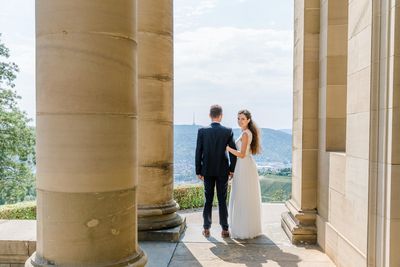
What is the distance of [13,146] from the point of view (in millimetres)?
25328

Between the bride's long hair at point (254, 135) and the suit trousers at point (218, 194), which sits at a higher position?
the bride's long hair at point (254, 135)

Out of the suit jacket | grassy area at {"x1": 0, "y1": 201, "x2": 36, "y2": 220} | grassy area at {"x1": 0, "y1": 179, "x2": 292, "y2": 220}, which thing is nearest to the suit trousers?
the suit jacket

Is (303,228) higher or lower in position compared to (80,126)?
lower

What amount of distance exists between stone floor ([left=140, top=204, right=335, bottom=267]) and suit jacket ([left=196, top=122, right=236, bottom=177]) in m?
1.34

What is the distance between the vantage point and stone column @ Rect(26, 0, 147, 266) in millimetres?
3629

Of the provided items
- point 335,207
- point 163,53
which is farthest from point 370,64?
point 163,53

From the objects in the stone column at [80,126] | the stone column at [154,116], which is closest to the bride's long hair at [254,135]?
the stone column at [154,116]

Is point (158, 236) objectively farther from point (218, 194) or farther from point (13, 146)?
point (13, 146)

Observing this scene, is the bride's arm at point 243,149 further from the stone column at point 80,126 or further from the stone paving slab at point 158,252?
the stone column at point 80,126

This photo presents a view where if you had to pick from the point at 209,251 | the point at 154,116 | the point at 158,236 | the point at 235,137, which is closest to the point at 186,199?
the point at 235,137

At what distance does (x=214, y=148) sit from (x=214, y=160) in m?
0.24

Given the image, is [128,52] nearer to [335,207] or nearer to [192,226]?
[335,207]

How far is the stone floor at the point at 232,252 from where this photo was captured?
6.52 meters

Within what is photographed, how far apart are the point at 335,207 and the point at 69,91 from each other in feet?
15.0
